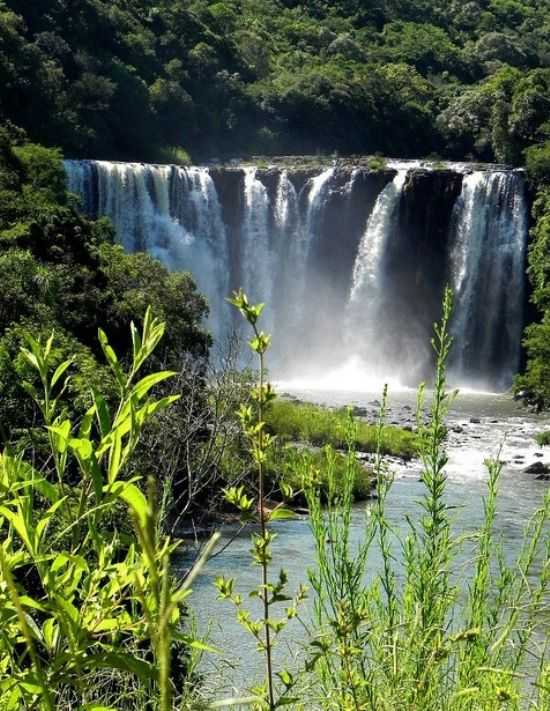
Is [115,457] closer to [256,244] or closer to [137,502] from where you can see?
[137,502]

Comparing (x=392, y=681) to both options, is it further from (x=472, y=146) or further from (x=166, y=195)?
(x=472, y=146)

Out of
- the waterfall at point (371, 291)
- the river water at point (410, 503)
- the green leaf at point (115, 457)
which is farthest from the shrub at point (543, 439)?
the green leaf at point (115, 457)

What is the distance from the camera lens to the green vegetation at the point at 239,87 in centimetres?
4675

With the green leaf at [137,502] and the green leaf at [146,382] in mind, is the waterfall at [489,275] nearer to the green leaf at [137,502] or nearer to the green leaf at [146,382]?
the green leaf at [146,382]

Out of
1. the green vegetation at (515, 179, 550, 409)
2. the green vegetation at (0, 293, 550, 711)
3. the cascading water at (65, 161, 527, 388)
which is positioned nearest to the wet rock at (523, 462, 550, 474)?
the green vegetation at (515, 179, 550, 409)

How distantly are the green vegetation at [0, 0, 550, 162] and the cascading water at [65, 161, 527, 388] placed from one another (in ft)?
26.0

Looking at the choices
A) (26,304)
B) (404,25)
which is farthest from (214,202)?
(404,25)

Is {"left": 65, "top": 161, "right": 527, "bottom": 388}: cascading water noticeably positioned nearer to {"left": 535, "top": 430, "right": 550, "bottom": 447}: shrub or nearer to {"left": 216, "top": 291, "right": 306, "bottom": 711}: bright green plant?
{"left": 535, "top": 430, "right": 550, "bottom": 447}: shrub

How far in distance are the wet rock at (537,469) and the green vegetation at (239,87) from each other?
27161 mm

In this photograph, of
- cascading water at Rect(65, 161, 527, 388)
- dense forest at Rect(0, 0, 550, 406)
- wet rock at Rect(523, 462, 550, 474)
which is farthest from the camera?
dense forest at Rect(0, 0, 550, 406)

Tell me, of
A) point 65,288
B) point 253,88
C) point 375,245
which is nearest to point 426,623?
point 65,288

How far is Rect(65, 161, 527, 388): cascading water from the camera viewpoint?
130 ft

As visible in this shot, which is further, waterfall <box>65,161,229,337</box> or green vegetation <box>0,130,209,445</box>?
waterfall <box>65,161,229,337</box>

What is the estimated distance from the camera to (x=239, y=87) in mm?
56344
